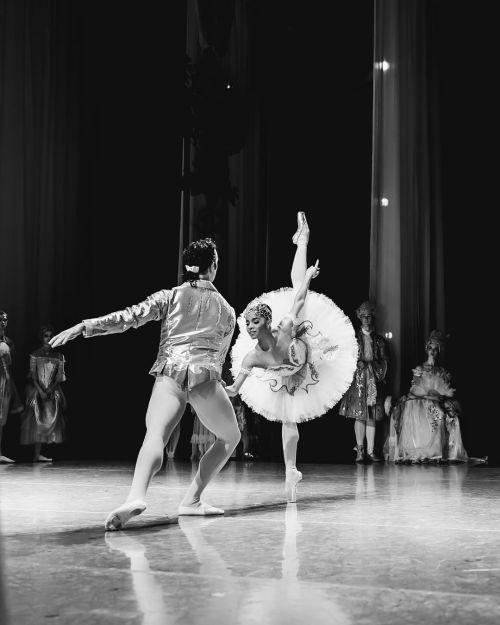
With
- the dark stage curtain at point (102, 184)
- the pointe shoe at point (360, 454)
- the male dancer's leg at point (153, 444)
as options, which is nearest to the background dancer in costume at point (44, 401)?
the dark stage curtain at point (102, 184)

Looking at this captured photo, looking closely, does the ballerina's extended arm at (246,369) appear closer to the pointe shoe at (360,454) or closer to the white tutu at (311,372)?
the white tutu at (311,372)

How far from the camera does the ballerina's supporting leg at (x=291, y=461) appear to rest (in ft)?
14.1

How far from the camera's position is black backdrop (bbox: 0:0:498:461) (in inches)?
346

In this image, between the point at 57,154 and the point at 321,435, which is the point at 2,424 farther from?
the point at 321,435

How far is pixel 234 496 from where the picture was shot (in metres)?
4.63

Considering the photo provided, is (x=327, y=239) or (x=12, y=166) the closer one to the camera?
(x=12, y=166)

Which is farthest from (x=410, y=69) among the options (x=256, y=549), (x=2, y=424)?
(x=256, y=549)

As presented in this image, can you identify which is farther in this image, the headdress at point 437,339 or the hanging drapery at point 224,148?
the hanging drapery at point 224,148

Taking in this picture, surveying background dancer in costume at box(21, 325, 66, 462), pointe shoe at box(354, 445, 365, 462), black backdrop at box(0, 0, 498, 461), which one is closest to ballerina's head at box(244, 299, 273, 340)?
pointe shoe at box(354, 445, 365, 462)

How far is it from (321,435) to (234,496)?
4763mm

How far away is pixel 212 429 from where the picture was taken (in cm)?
358

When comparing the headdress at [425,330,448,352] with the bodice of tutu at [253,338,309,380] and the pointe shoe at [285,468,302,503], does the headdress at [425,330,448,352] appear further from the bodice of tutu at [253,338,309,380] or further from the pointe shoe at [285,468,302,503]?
the pointe shoe at [285,468,302,503]

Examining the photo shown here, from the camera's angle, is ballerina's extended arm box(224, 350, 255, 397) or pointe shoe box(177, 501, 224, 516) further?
ballerina's extended arm box(224, 350, 255, 397)

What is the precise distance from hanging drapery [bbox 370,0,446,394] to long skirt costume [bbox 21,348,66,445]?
327 cm
